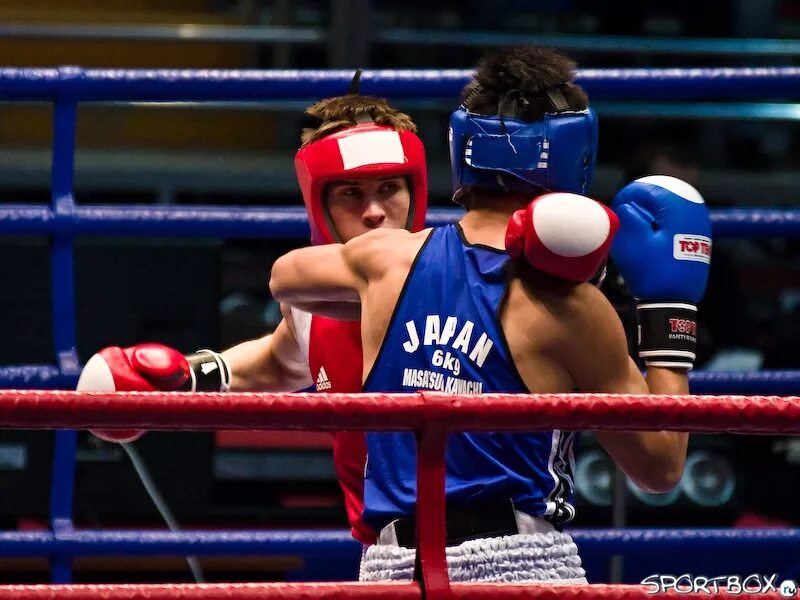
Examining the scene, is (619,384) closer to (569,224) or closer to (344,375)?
(569,224)

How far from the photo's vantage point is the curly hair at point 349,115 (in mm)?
2510

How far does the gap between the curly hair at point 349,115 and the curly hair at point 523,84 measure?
467mm

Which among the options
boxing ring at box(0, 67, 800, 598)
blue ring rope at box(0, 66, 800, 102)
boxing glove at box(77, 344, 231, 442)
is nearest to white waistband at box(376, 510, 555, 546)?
boxing glove at box(77, 344, 231, 442)

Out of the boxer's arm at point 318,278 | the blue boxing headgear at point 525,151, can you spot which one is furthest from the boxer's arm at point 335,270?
the blue boxing headgear at point 525,151

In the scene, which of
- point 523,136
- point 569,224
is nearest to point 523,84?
point 523,136

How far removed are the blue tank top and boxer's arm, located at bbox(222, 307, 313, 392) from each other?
63 centimetres

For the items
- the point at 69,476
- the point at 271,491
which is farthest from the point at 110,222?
the point at 271,491

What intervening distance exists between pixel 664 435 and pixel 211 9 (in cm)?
423

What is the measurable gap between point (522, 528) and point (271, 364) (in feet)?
2.76

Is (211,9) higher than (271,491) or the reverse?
higher

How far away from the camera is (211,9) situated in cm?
577

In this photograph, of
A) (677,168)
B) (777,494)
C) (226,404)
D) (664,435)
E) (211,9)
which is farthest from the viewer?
(211,9)

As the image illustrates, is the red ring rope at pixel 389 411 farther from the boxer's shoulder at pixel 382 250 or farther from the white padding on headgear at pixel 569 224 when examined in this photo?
the boxer's shoulder at pixel 382 250

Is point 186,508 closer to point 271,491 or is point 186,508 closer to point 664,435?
point 271,491
